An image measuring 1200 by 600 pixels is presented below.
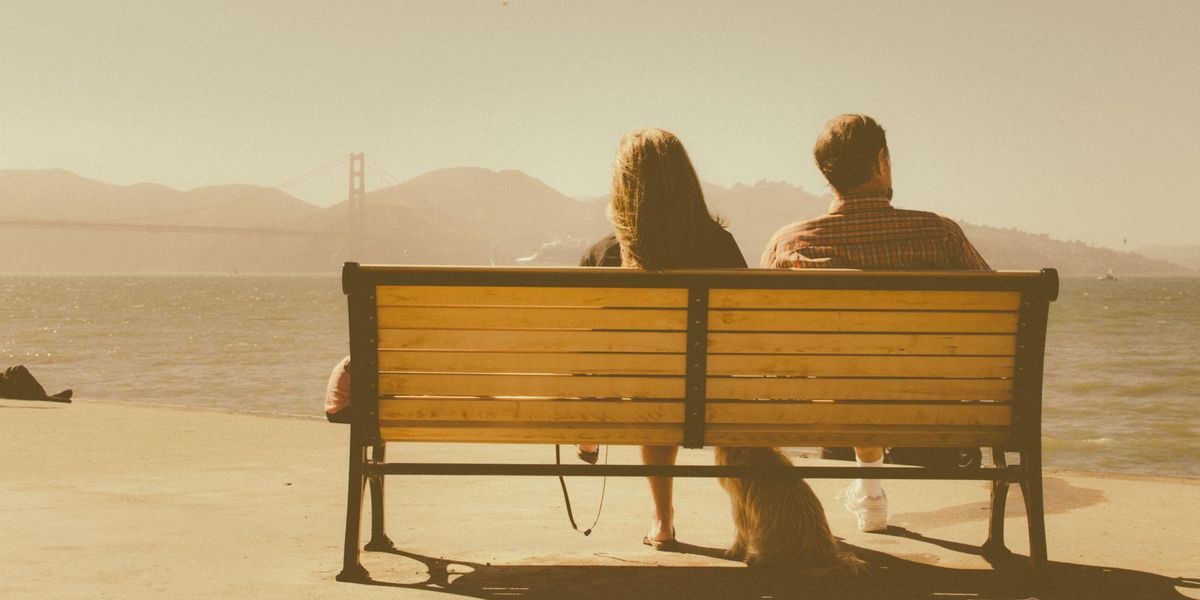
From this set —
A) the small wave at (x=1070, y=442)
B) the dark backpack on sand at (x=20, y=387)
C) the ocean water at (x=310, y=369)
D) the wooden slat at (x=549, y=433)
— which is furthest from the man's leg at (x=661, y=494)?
the small wave at (x=1070, y=442)

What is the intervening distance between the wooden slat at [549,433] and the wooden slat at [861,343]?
0.27 meters

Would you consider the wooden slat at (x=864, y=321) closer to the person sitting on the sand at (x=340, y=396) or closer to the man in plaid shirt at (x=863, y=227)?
the man in plaid shirt at (x=863, y=227)

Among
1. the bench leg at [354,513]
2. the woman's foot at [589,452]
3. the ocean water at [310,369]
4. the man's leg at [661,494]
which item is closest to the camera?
the bench leg at [354,513]

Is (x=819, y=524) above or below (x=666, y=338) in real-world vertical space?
below

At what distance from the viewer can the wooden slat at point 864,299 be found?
9.89ft

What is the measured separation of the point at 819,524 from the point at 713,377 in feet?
1.87

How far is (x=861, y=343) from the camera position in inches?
121

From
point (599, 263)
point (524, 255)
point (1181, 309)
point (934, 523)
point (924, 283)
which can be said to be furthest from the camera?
point (524, 255)

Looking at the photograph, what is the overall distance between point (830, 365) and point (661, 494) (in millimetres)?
789

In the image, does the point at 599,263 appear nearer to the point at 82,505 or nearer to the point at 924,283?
the point at 924,283

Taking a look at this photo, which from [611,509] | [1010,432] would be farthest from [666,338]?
[611,509]

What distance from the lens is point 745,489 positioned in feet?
10.9

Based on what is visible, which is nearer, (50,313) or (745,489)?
(745,489)

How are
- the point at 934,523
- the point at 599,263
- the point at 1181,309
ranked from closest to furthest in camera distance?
the point at 599,263 < the point at 934,523 < the point at 1181,309
